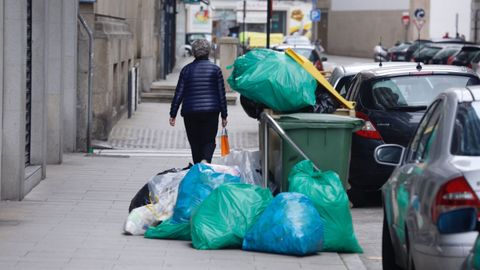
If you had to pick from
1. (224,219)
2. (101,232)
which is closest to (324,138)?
(224,219)

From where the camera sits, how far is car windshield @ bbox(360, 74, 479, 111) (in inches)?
515

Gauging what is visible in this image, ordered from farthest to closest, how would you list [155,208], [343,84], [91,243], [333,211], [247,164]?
[343,84] → [247,164] → [155,208] → [91,243] → [333,211]

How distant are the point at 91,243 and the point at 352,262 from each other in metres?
2.19

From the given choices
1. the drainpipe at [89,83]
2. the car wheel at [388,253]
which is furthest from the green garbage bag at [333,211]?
the drainpipe at [89,83]

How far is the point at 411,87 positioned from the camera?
13172 millimetres

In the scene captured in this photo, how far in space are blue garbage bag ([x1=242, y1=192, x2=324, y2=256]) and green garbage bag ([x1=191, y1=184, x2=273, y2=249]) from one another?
0.39ft

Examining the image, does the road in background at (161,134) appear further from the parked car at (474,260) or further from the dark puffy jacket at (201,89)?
the parked car at (474,260)

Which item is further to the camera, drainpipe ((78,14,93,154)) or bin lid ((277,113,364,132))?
drainpipe ((78,14,93,154))

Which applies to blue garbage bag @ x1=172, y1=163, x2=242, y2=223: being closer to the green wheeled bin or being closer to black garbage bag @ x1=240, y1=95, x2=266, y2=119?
the green wheeled bin

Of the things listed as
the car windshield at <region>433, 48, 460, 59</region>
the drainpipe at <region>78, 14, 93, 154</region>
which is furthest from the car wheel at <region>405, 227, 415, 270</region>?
the car windshield at <region>433, 48, 460, 59</region>

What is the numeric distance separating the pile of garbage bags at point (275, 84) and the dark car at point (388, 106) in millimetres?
1053

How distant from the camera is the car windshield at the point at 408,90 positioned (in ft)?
Result: 42.9

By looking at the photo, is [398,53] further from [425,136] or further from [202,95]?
[425,136]

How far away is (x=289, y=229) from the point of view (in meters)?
9.48
